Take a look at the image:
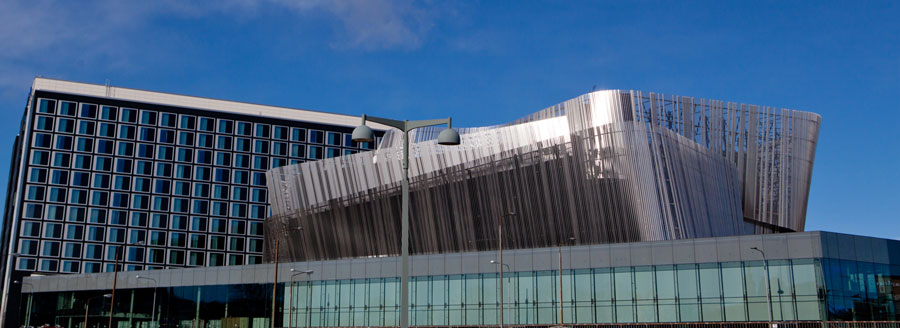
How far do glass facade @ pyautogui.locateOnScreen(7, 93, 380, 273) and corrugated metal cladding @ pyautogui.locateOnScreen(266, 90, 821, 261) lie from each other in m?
45.3

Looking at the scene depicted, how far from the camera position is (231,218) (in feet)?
410

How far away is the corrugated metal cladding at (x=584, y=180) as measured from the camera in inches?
2504

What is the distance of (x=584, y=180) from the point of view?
Result: 6512cm

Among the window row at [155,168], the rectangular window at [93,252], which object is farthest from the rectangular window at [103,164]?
the rectangular window at [93,252]

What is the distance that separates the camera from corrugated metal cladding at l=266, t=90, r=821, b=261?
63594mm

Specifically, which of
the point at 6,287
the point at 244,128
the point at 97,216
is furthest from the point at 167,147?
the point at 6,287

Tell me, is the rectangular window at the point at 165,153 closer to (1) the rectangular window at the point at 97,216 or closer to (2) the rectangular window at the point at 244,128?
(2) the rectangular window at the point at 244,128

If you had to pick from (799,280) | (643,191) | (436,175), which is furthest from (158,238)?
(799,280)

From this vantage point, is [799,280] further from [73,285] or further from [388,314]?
[73,285]

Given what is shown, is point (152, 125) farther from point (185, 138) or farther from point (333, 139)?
point (333, 139)

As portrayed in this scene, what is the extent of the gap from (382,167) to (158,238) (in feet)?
185

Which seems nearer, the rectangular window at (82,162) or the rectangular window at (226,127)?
the rectangular window at (82,162)

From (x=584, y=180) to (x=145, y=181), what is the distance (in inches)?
2937

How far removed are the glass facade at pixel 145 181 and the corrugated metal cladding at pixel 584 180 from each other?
4531cm
